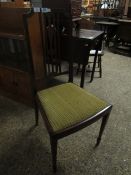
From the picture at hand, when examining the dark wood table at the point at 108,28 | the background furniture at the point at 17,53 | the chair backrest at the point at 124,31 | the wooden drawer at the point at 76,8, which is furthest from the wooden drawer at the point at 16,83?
the dark wood table at the point at 108,28

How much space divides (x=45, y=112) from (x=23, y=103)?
0.92 meters

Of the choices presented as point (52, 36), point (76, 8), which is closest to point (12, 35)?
point (52, 36)

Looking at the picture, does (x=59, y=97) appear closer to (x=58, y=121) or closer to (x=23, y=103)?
(x=58, y=121)

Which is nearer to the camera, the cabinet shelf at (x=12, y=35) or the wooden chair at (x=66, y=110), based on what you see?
the wooden chair at (x=66, y=110)

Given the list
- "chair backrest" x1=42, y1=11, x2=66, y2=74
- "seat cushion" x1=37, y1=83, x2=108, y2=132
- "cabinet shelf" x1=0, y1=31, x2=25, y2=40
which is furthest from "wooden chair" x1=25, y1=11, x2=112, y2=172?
"cabinet shelf" x1=0, y1=31, x2=25, y2=40

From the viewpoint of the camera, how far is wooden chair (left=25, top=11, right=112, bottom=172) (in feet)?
3.23

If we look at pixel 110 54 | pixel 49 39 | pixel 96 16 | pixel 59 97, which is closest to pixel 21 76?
pixel 49 39

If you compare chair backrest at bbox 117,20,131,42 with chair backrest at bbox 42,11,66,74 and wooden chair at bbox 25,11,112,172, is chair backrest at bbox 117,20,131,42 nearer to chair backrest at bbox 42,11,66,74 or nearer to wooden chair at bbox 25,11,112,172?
chair backrest at bbox 42,11,66,74

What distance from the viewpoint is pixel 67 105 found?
1.14 metres

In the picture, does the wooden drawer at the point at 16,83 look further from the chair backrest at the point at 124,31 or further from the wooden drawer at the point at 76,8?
the chair backrest at the point at 124,31

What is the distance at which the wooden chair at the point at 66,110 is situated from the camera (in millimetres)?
984

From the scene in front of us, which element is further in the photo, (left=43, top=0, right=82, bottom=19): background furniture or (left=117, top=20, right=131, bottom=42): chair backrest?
(left=117, top=20, right=131, bottom=42): chair backrest

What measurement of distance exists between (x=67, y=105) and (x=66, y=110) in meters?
0.06

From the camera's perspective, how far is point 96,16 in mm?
5172
